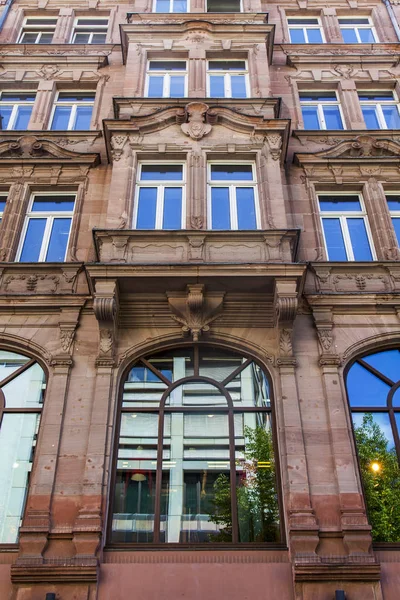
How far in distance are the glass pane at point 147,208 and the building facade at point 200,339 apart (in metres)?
0.05

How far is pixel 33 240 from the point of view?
14820mm

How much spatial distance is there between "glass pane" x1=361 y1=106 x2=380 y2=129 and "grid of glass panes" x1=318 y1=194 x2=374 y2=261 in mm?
3616

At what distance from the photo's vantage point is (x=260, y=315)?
1275 cm

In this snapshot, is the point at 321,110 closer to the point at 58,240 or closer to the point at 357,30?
the point at 357,30

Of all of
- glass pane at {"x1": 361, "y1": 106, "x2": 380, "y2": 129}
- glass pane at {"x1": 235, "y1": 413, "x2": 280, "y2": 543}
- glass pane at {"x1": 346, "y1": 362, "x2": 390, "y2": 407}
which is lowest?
glass pane at {"x1": 235, "y1": 413, "x2": 280, "y2": 543}

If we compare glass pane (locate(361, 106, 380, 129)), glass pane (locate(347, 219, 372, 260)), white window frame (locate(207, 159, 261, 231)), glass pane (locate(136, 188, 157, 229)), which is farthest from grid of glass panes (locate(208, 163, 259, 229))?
glass pane (locate(361, 106, 380, 129))

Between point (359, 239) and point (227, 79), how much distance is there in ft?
23.6

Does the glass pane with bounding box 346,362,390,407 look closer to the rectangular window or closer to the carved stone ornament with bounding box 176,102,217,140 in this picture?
the carved stone ornament with bounding box 176,102,217,140

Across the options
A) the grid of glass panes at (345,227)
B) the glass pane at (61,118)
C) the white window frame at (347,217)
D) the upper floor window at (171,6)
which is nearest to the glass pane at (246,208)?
the white window frame at (347,217)

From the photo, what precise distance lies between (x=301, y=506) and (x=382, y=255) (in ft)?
22.0

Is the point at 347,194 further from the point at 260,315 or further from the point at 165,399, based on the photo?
the point at 165,399

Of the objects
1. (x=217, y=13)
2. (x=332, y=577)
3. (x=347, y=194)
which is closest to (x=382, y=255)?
(x=347, y=194)

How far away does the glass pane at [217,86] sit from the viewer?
17620mm

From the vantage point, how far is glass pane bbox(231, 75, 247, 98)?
58.0ft
